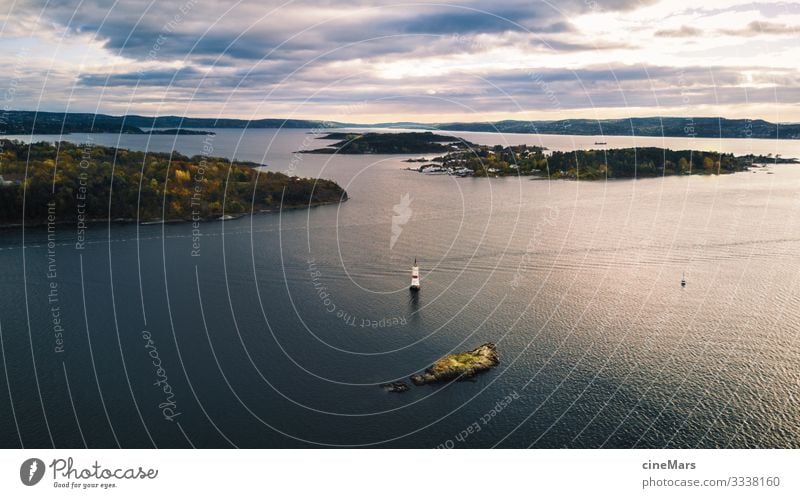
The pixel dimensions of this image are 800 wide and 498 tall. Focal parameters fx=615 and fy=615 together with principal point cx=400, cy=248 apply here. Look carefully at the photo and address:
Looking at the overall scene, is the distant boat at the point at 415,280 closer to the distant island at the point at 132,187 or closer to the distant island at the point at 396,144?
the distant island at the point at 132,187

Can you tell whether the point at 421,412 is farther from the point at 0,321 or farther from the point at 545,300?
the point at 0,321

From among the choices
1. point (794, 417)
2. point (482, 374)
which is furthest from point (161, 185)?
point (794, 417)

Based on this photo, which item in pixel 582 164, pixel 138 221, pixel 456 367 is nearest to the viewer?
pixel 456 367

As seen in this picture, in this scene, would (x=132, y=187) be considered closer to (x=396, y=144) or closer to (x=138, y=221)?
(x=138, y=221)

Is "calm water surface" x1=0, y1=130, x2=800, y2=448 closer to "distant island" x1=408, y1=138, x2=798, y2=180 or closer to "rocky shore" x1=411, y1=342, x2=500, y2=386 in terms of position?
"rocky shore" x1=411, y1=342, x2=500, y2=386

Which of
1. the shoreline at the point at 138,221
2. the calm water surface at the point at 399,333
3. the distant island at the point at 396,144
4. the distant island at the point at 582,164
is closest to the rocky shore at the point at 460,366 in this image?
the calm water surface at the point at 399,333

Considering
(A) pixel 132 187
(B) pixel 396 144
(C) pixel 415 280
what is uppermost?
(B) pixel 396 144
